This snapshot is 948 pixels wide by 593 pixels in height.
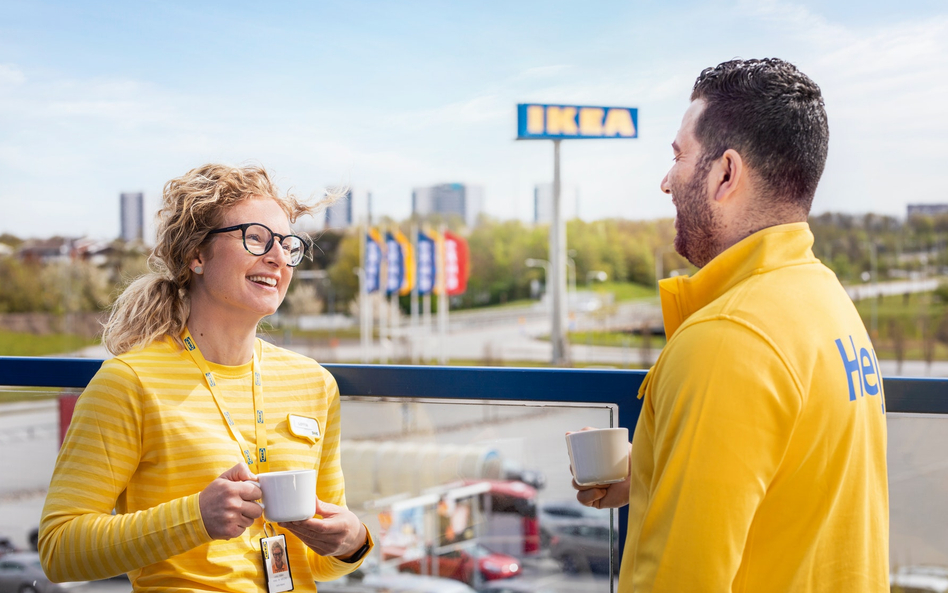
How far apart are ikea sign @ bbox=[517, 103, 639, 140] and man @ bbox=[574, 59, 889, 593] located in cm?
4009

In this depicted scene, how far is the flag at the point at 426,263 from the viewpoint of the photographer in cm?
4188

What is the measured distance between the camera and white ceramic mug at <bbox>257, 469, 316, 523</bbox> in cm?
130

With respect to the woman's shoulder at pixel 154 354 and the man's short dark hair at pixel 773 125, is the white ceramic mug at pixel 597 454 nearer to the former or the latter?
the man's short dark hair at pixel 773 125

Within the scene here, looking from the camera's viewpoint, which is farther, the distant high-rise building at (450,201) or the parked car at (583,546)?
the distant high-rise building at (450,201)

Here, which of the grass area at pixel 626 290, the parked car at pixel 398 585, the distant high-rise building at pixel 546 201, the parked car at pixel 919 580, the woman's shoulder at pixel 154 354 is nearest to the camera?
the woman's shoulder at pixel 154 354

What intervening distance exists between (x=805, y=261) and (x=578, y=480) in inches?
22.4

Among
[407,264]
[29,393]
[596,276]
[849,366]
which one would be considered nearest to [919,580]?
[849,366]

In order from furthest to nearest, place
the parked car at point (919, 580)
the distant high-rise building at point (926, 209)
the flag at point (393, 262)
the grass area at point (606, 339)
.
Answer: the grass area at point (606, 339), the distant high-rise building at point (926, 209), the flag at point (393, 262), the parked car at point (919, 580)

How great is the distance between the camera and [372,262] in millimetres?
41750

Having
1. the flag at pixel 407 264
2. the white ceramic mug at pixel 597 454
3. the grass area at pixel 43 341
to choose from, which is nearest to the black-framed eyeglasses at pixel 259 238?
the white ceramic mug at pixel 597 454

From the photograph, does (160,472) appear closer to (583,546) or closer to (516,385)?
(516,385)

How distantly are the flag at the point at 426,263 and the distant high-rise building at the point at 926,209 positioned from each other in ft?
100

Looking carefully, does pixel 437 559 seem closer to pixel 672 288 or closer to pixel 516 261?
pixel 672 288

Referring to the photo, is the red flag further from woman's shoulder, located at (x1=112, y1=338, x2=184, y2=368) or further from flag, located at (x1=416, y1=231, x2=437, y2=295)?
woman's shoulder, located at (x1=112, y1=338, x2=184, y2=368)
